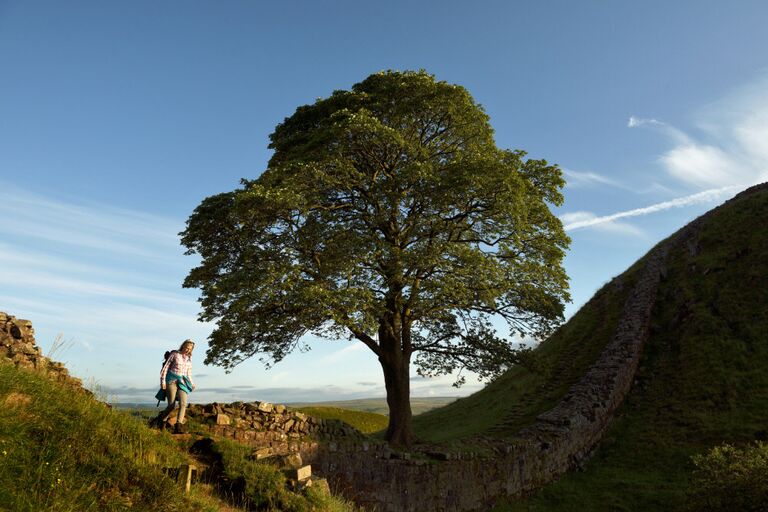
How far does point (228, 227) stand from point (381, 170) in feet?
23.7

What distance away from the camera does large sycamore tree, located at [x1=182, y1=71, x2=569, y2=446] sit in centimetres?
1778

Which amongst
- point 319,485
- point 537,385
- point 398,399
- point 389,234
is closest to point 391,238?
point 389,234

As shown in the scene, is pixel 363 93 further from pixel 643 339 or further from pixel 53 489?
Answer: pixel 643 339

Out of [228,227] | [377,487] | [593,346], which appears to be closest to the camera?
[377,487]

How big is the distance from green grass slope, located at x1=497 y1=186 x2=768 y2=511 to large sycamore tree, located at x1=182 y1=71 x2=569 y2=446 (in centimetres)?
703

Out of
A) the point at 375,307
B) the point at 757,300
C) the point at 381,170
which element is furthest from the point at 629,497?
the point at 757,300

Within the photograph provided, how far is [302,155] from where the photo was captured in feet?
67.3

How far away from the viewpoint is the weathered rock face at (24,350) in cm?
1001

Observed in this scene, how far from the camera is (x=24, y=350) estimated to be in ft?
34.3

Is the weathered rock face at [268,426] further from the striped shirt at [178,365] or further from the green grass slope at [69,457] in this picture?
the green grass slope at [69,457]

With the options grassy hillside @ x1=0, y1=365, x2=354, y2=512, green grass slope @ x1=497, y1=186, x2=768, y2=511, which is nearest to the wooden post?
grassy hillside @ x1=0, y1=365, x2=354, y2=512

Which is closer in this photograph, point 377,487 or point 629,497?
point 377,487

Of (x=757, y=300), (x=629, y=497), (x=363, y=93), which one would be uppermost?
(x=363, y=93)

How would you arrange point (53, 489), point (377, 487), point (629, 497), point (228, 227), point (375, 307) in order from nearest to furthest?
point (53, 489)
point (377, 487)
point (375, 307)
point (629, 497)
point (228, 227)
